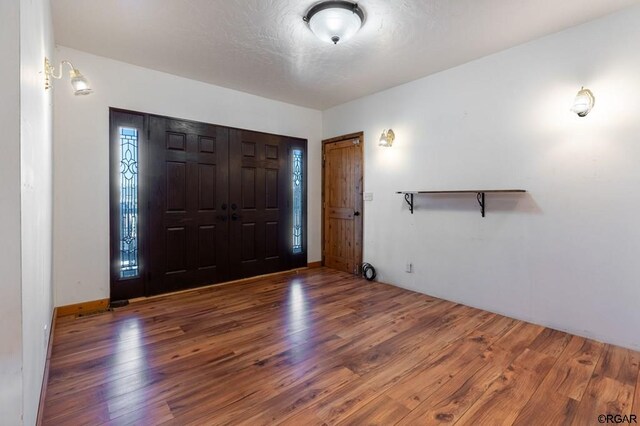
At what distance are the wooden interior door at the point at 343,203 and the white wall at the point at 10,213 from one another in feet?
13.5

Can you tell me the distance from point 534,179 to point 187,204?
13.1 ft

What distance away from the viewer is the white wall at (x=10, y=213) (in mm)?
938

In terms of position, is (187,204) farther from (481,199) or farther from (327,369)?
(481,199)

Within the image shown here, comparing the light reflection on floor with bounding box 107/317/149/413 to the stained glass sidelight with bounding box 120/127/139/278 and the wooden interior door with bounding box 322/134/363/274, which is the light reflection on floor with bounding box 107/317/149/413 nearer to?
the stained glass sidelight with bounding box 120/127/139/278

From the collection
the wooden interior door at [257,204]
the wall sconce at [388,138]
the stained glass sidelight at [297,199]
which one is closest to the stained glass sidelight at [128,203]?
the wooden interior door at [257,204]

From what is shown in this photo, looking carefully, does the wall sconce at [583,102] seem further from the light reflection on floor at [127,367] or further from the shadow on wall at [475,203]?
the light reflection on floor at [127,367]

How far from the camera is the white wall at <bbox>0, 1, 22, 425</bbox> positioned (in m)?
0.94

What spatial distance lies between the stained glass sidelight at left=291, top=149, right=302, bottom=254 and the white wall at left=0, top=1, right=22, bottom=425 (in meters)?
4.13

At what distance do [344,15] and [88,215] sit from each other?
3.29 meters

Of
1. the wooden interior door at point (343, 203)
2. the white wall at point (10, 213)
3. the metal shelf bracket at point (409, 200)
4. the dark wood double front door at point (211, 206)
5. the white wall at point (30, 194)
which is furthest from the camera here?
the wooden interior door at point (343, 203)

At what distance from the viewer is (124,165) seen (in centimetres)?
354

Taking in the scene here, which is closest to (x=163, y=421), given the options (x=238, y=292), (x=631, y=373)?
(x=238, y=292)

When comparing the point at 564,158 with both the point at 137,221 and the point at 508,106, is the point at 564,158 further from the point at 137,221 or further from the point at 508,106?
the point at 137,221

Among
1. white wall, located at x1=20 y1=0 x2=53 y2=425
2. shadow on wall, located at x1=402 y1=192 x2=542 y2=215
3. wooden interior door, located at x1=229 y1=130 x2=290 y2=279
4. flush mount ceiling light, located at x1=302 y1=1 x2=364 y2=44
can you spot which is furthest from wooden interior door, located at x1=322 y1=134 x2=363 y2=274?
white wall, located at x1=20 y1=0 x2=53 y2=425
